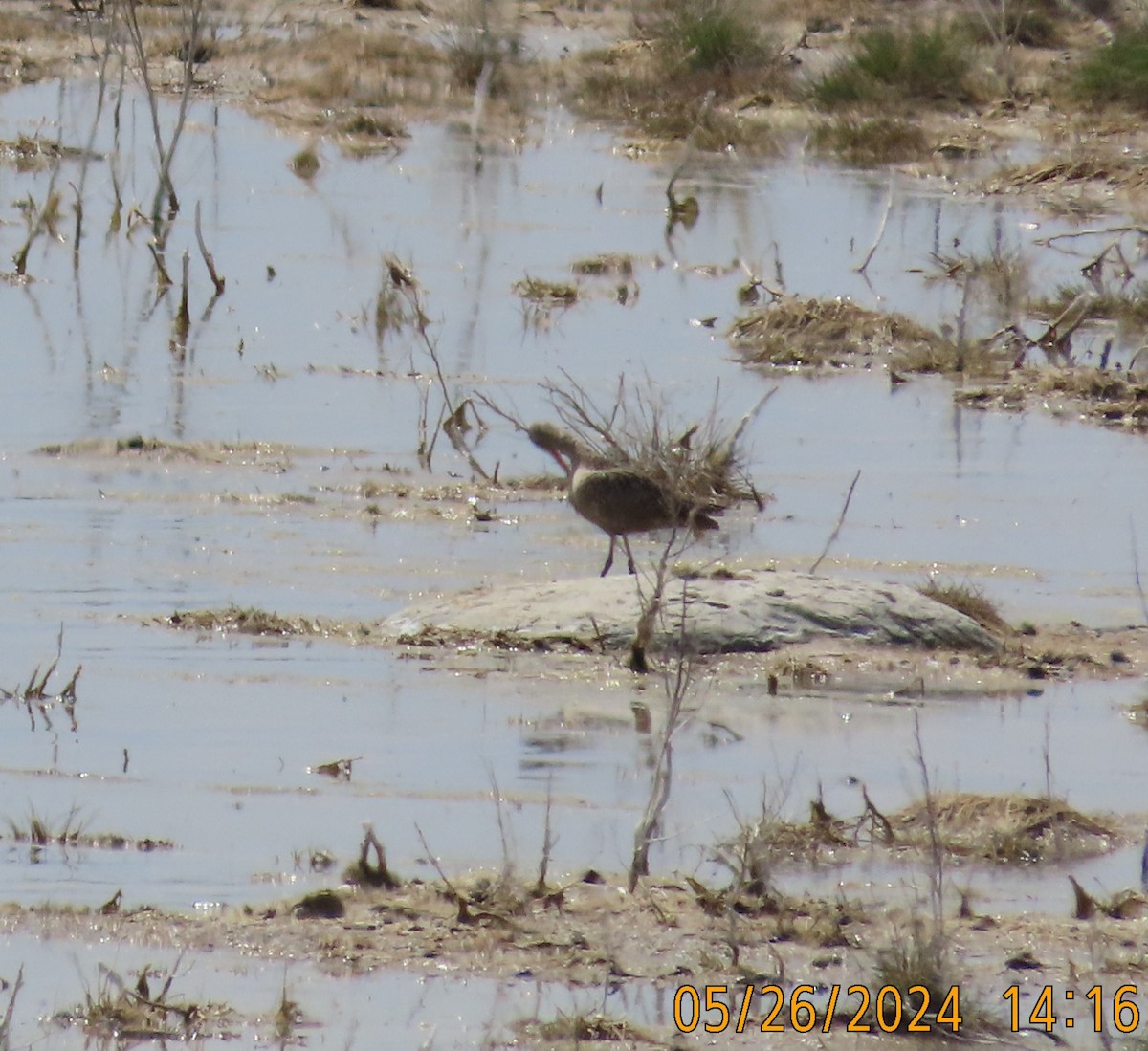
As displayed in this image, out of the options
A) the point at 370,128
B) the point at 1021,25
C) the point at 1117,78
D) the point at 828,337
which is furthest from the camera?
the point at 1021,25

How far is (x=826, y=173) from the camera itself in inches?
1096

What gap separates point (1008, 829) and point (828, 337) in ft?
35.8

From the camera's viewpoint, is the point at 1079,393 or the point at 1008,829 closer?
the point at 1008,829

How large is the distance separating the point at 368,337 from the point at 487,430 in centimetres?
313

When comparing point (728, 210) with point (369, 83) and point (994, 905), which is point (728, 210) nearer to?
point (369, 83)

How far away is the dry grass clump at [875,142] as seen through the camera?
2859cm

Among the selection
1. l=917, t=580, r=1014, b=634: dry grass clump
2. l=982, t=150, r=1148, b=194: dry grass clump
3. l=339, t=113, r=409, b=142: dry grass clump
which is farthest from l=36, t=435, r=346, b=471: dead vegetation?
l=339, t=113, r=409, b=142: dry grass clump

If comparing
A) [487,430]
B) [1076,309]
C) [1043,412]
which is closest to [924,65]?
[1076,309]

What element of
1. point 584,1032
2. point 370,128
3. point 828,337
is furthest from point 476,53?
point 584,1032

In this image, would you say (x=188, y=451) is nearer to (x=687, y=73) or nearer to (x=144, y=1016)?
(x=144, y=1016)

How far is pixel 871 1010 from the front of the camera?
20.7 ft

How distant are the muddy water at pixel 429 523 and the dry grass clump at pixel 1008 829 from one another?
0.14m

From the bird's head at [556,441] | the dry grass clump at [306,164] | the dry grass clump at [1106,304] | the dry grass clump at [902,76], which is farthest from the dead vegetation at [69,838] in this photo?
the dry grass clump at [902,76]

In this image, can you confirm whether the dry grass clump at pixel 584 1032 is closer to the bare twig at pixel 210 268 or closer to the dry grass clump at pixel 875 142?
the bare twig at pixel 210 268
